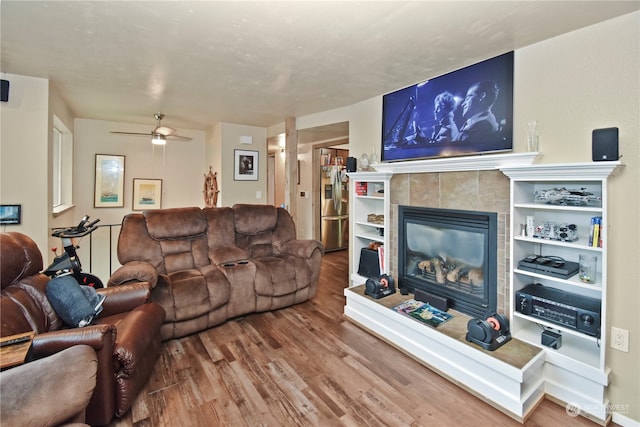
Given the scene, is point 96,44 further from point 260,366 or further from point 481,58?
point 481,58

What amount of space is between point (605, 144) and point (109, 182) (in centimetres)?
608

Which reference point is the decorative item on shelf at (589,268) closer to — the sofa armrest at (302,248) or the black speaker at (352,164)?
the black speaker at (352,164)

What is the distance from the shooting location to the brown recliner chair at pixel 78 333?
157cm

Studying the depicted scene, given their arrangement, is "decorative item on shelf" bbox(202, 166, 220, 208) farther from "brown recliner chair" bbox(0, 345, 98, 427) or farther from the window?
"brown recliner chair" bbox(0, 345, 98, 427)

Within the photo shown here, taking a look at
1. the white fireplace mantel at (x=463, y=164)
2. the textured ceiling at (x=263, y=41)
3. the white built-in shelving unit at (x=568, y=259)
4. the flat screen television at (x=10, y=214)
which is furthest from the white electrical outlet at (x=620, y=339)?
the flat screen television at (x=10, y=214)

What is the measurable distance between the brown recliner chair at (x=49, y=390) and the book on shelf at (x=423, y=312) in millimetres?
2206

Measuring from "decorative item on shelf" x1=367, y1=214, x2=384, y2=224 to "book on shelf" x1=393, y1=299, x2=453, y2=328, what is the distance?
3.54 feet

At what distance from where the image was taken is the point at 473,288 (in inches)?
102

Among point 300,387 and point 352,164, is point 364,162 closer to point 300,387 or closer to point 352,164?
point 352,164

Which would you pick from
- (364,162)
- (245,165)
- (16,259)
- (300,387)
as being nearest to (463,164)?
(364,162)

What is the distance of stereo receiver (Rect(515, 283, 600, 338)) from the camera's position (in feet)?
6.12

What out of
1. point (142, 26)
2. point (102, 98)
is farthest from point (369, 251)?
point (102, 98)

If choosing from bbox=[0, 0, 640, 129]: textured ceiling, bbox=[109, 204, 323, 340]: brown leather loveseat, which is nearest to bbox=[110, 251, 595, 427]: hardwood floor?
bbox=[109, 204, 323, 340]: brown leather loveseat

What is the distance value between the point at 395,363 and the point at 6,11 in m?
3.49
